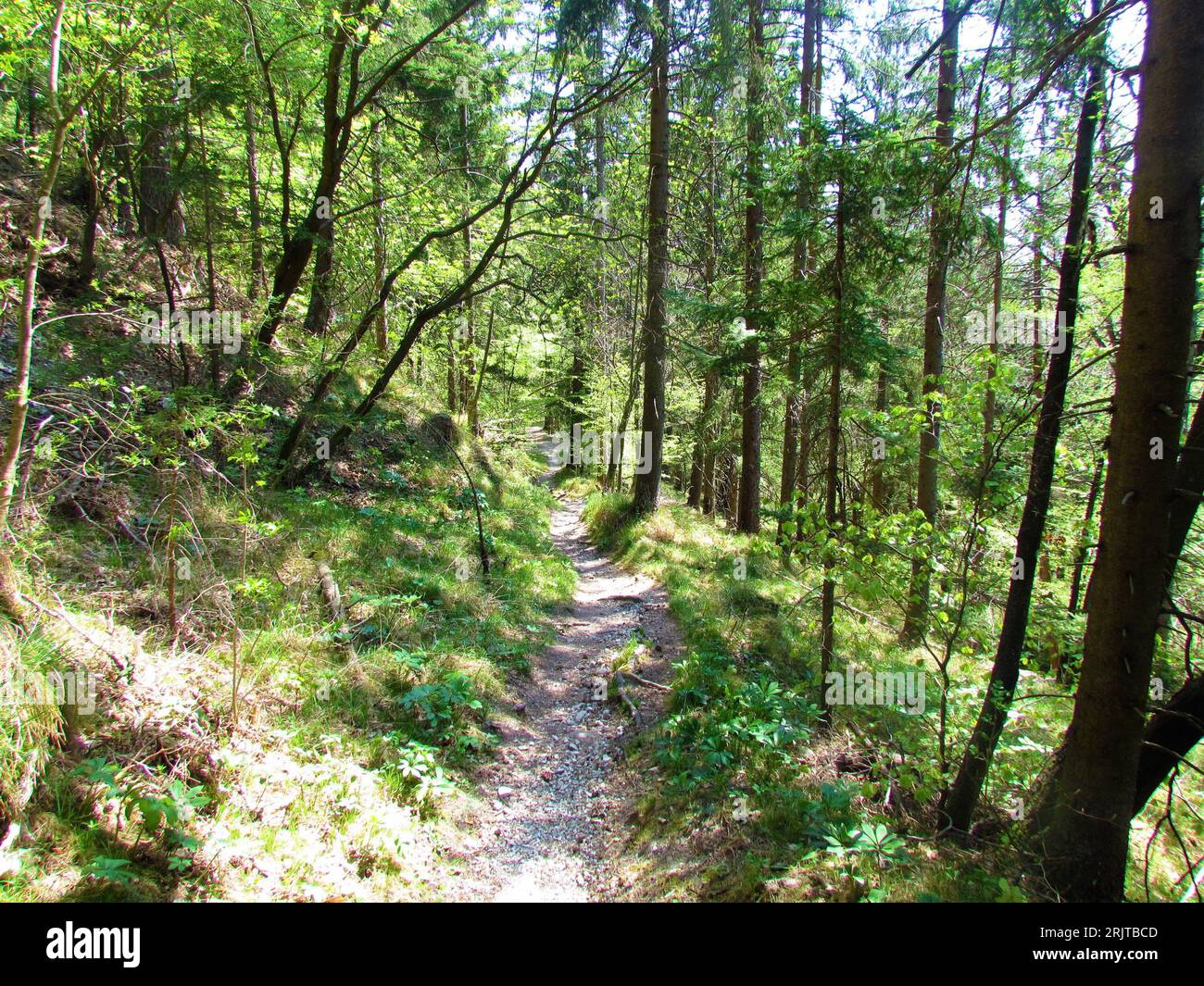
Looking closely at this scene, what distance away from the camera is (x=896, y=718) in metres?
6.22

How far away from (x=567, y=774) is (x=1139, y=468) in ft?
15.5

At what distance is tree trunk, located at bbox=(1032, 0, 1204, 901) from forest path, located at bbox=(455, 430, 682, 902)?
9.70 feet

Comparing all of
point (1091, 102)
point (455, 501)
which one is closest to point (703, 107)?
point (1091, 102)

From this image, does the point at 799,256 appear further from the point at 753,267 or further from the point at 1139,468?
the point at 1139,468

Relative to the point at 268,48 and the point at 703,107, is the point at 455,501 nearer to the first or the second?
the point at 268,48

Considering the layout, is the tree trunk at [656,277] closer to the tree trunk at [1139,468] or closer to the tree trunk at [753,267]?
the tree trunk at [753,267]

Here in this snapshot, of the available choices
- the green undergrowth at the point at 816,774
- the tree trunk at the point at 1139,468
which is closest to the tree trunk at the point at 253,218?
the green undergrowth at the point at 816,774

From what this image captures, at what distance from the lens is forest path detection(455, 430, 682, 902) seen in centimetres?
394

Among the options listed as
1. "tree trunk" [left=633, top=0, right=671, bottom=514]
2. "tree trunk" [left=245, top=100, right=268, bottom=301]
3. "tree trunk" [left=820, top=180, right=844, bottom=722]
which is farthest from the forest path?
"tree trunk" [left=245, top=100, right=268, bottom=301]

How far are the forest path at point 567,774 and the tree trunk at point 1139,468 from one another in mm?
2957

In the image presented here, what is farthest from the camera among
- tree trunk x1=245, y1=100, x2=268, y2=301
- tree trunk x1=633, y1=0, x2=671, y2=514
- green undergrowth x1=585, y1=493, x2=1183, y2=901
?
tree trunk x1=633, y1=0, x2=671, y2=514

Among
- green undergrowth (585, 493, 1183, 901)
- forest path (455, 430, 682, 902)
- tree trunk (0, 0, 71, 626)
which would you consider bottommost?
forest path (455, 430, 682, 902)

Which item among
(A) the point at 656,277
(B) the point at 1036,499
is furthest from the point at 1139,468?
(A) the point at 656,277

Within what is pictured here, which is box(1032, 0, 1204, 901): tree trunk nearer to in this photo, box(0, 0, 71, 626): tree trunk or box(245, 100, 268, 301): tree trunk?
box(0, 0, 71, 626): tree trunk
